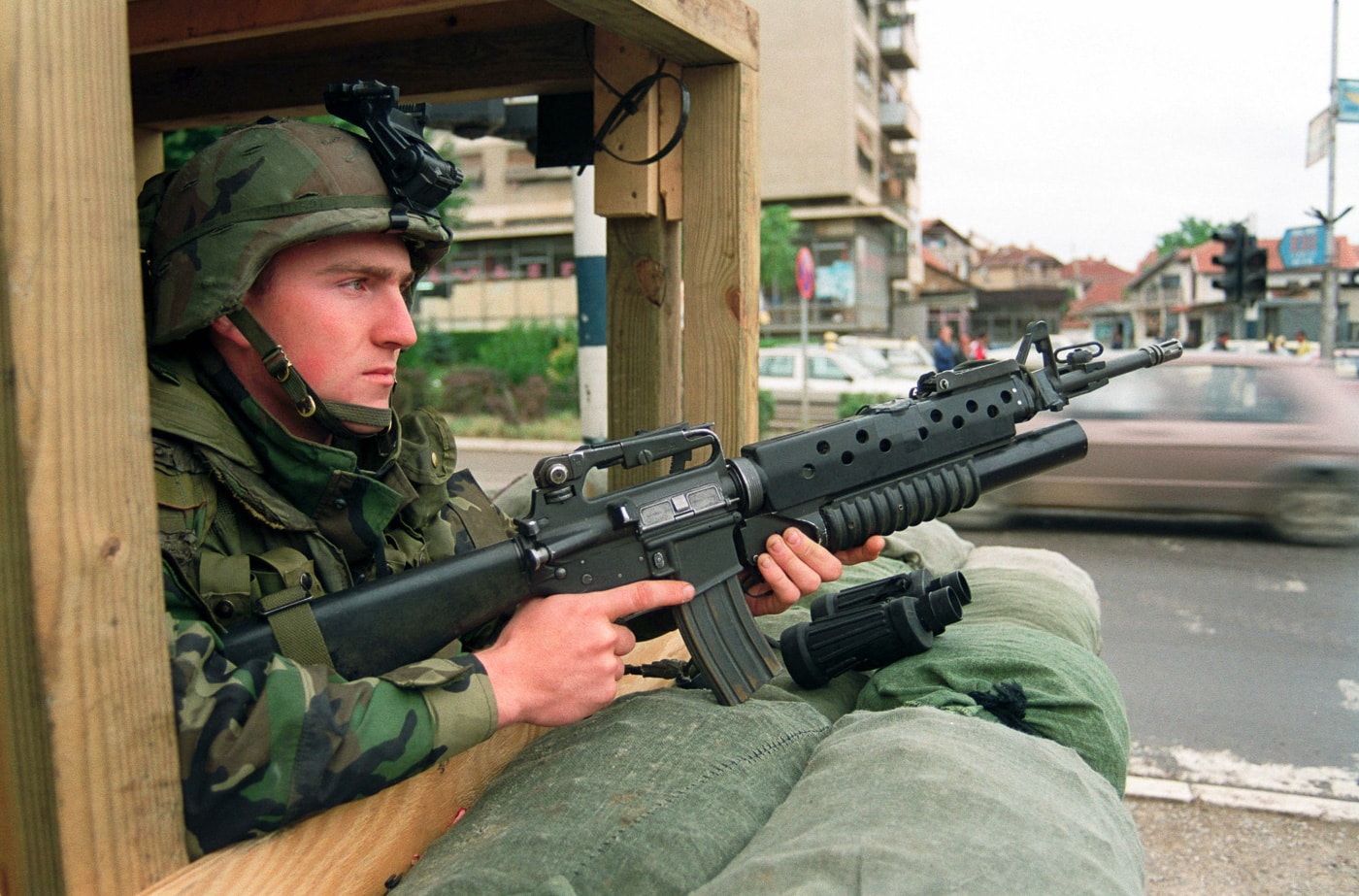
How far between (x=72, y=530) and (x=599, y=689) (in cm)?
83

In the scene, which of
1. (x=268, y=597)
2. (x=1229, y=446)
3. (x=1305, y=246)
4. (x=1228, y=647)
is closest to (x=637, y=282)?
(x=268, y=597)

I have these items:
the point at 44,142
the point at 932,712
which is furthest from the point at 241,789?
the point at 932,712

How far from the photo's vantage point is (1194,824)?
10.8 ft

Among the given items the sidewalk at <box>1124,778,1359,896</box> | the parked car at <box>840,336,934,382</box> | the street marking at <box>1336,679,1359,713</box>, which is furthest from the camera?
the parked car at <box>840,336,934,382</box>

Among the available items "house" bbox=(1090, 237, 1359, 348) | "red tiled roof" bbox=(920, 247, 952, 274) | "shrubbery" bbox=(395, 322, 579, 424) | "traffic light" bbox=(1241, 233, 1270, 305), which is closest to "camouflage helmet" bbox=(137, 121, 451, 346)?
"shrubbery" bbox=(395, 322, 579, 424)

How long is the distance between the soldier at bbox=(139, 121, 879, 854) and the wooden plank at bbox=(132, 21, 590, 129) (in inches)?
37.8

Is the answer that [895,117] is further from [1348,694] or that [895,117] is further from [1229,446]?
[1348,694]

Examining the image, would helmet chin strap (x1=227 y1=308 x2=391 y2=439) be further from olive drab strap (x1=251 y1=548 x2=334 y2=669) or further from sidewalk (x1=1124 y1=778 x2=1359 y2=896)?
sidewalk (x1=1124 y1=778 x2=1359 y2=896)

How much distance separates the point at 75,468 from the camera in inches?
44.6

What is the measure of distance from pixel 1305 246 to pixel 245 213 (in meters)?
22.3

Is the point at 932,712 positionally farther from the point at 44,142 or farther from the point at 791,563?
the point at 44,142

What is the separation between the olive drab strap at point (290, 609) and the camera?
1.54 m

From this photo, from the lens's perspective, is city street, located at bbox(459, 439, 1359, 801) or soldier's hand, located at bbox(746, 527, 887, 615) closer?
soldier's hand, located at bbox(746, 527, 887, 615)

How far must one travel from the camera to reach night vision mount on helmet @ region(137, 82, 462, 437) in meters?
1.70
